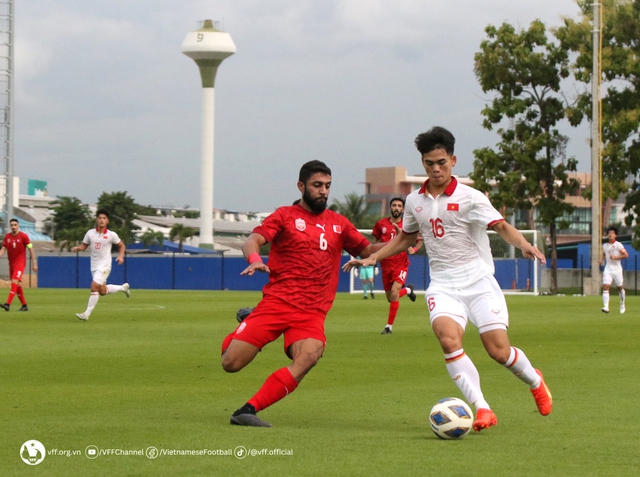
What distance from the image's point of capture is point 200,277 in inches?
2312

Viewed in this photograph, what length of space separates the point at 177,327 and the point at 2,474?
14373mm

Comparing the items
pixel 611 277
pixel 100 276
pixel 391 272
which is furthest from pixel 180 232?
pixel 391 272

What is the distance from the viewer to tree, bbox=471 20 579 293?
158ft

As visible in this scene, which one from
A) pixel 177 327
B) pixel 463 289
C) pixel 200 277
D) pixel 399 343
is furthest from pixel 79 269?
pixel 463 289

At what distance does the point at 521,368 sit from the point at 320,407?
1.83 metres

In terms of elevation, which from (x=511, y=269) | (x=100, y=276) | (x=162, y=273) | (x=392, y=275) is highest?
(x=392, y=275)

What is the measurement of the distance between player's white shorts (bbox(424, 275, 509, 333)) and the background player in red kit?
933 millimetres

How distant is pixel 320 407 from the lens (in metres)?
8.94

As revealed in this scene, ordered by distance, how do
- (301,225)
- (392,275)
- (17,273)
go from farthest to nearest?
(17,273) → (392,275) → (301,225)

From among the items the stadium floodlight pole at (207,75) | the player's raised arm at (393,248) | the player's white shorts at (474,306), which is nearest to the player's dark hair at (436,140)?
the player's raised arm at (393,248)

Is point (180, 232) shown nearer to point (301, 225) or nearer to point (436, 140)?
point (301, 225)

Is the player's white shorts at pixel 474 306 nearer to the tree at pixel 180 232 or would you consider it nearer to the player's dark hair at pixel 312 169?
the player's dark hair at pixel 312 169

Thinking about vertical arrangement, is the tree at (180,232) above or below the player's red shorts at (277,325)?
above

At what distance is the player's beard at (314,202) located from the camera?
8.27 metres
